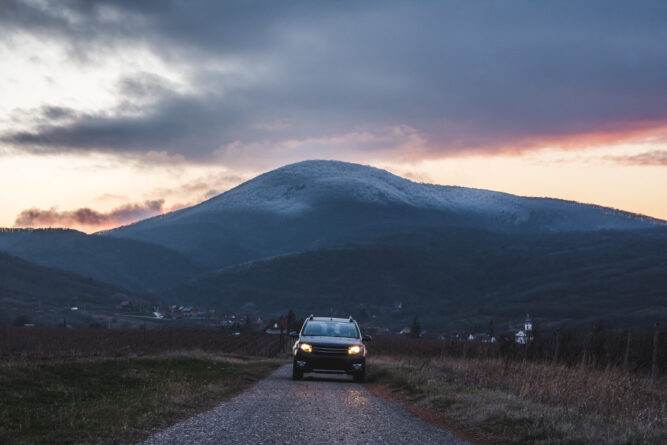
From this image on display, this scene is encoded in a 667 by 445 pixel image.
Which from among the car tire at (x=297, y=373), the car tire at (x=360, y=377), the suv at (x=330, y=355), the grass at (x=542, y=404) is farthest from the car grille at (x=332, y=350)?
the grass at (x=542, y=404)

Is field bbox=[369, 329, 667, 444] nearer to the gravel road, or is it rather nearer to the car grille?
the gravel road

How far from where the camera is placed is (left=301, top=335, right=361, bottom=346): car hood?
27.4 m

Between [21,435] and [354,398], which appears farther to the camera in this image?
[354,398]

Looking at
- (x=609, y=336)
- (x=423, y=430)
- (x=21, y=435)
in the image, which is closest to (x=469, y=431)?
(x=423, y=430)

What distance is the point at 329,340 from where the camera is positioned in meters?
27.7

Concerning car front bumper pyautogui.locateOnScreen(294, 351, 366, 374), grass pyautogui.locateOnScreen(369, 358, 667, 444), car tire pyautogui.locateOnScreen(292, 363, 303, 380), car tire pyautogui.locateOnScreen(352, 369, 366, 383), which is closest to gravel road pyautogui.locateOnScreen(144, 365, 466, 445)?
grass pyautogui.locateOnScreen(369, 358, 667, 444)

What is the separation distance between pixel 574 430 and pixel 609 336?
29196 millimetres

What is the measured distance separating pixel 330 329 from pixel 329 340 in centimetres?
122

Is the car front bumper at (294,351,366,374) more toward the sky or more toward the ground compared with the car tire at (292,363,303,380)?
more toward the sky

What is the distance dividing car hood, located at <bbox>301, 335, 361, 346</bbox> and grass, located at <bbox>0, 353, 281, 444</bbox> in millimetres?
2680

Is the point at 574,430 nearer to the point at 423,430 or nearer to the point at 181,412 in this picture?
the point at 423,430

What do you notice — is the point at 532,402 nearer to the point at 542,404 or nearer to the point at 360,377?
the point at 542,404

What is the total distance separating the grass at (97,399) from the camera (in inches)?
535

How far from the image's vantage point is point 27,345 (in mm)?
57406
